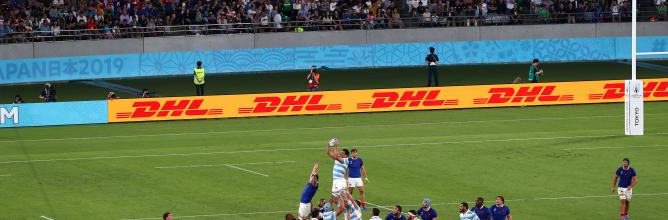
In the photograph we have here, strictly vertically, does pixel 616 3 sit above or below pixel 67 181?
above

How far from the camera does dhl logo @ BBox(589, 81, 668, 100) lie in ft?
171

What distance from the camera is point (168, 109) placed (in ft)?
162

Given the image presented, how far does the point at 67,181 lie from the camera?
36.9m

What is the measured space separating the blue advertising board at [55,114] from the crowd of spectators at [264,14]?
9.17m

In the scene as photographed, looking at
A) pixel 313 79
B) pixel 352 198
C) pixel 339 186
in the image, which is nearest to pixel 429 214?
pixel 352 198

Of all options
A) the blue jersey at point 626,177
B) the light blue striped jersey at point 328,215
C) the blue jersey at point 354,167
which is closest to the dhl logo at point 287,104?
the blue jersey at point 354,167

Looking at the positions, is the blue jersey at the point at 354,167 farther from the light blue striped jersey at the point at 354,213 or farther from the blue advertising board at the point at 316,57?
the blue advertising board at the point at 316,57

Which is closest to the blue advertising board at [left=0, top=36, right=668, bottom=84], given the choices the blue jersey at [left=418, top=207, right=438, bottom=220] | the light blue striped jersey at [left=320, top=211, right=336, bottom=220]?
the light blue striped jersey at [left=320, top=211, right=336, bottom=220]

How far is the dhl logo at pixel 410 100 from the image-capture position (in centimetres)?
5109

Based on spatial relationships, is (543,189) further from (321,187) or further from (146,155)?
(146,155)

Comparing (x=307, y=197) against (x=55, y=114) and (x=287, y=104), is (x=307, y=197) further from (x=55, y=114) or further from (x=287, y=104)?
(x=55, y=114)

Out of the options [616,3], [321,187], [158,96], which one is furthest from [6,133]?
[616,3]

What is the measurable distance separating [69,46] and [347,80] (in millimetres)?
12769

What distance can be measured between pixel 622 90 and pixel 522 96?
13.4 ft
